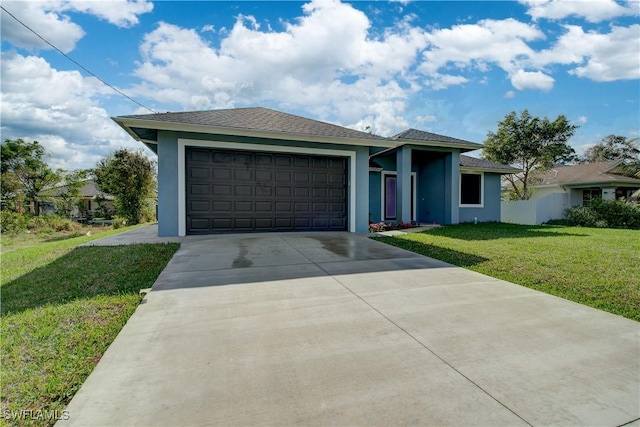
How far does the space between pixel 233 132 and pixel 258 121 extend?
123 cm

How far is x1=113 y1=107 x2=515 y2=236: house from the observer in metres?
8.48

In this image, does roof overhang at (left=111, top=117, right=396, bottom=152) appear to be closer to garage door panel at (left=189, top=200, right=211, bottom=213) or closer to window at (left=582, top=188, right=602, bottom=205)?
garage door panel at (left=189, top=200, right=211, bottom=213)

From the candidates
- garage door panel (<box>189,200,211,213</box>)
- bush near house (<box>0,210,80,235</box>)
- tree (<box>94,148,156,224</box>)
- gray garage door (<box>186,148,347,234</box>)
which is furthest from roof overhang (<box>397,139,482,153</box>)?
bush near house (<box>0,210,80,235</box>)

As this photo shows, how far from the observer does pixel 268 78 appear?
1395 cm

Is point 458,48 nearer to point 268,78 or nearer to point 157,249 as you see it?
point 268,78

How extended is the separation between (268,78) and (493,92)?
43.6 feet

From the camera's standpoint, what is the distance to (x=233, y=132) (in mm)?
8578

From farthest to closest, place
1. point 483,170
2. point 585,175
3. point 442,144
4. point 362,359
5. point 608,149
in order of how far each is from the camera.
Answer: point 608,149, point 585,175, point 483,170, point 442,144, point 362,359

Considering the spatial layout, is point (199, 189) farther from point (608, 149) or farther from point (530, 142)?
point (608, 149)

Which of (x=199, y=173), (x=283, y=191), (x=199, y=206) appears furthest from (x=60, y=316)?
(x=283, y=191)

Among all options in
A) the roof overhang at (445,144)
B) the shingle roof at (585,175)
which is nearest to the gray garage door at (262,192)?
the roof overhang at (445,144)

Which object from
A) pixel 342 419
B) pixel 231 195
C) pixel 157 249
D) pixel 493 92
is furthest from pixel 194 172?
pixel 493 92

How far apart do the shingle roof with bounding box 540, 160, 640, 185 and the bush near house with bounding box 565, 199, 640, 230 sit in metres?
3.87

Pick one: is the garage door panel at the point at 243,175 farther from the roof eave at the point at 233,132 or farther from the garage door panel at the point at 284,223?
the garage door panel at the point at 284,223
